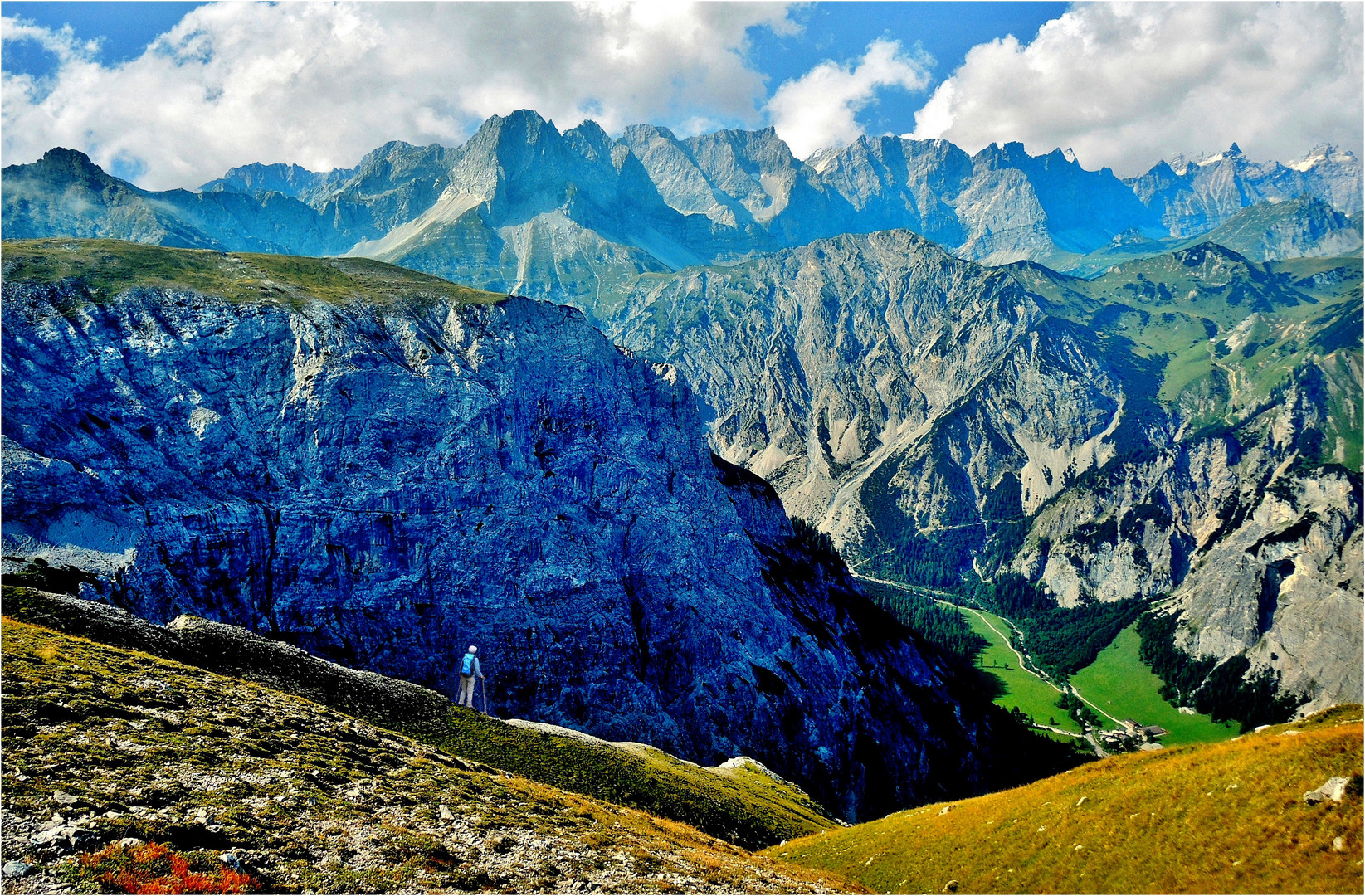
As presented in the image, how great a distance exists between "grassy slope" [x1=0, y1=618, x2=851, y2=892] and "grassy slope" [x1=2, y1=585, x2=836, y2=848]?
5.55m

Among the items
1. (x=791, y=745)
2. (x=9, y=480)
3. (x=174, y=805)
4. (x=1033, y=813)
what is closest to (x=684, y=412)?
(x=791, y=745)

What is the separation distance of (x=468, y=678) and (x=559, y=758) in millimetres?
38727

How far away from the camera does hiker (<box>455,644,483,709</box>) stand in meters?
95.4

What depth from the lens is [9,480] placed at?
240 feet

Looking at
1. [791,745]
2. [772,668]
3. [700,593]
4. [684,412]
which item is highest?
[684,412]

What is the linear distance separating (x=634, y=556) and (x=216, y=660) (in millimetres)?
80932

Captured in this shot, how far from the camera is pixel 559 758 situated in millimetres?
63812

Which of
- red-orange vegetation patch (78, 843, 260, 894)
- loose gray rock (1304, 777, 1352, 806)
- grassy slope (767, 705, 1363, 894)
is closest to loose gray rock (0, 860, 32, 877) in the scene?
red-orange vegetation patch (78, 843, 260, 894)

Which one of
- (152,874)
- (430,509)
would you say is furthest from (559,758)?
(430,509)

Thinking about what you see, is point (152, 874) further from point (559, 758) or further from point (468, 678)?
point (468, 678)

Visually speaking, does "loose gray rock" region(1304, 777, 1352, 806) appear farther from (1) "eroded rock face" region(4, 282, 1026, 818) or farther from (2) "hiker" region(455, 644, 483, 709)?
(1) "eroded rock face" region(4, 282, 1026, 818)

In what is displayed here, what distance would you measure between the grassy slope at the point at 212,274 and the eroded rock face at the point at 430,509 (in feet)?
15.2

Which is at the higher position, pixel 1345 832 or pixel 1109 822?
pixel 1345 832

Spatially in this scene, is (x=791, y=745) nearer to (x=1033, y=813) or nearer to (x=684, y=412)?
(x=684, y=412)
